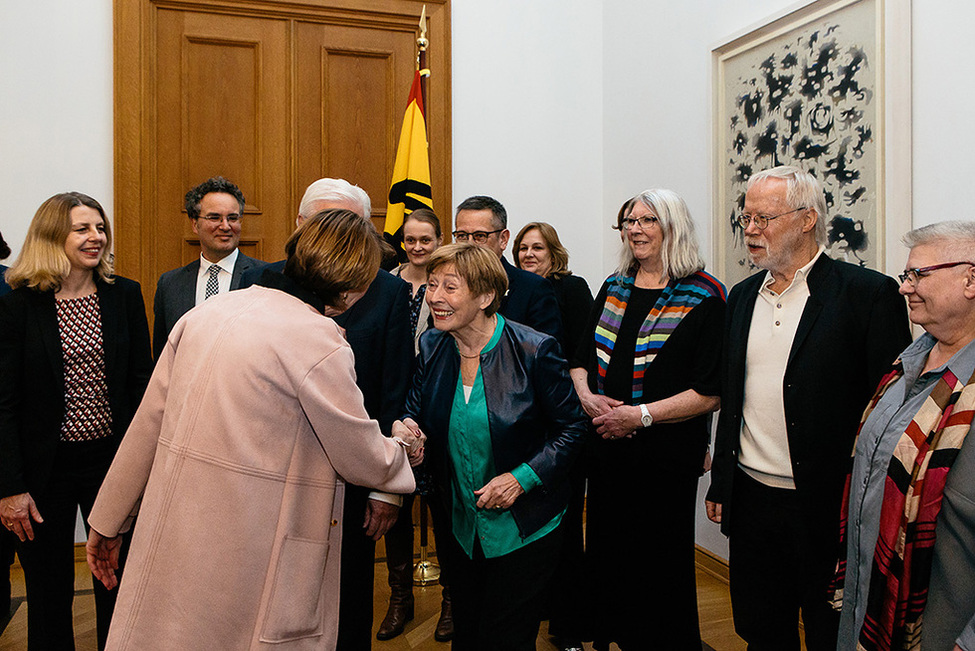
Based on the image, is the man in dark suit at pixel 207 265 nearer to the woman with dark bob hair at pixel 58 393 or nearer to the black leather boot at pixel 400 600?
the woman with dark bob hair at pixel 58 393

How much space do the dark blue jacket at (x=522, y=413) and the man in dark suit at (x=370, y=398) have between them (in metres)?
0.09

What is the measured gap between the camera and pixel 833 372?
213 centimetres

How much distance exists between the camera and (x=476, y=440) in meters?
2.18

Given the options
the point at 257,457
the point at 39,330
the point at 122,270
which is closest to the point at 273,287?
the point at 257,457

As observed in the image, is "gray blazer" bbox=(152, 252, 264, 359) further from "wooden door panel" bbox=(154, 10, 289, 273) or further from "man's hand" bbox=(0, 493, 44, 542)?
"wooden door panel" bbox=(154, 10, 289, 273)

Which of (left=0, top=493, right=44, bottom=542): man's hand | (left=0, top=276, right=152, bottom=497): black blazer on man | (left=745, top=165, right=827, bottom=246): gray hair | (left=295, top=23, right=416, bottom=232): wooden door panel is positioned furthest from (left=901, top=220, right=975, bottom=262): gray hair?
(left=295, top=23, right=416, bottom=232): wooden door panel

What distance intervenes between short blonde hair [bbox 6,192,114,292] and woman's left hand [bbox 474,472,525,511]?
57.2 inches

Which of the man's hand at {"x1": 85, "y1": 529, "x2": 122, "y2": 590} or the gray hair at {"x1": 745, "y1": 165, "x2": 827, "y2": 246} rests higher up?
the gray hair at {"x1": 745, "y1": 165, "x2": 827, "y2": 246}

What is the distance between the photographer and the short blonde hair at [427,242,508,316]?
2201mm

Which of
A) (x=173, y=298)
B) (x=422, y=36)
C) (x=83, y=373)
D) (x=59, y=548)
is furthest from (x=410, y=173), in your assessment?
(x=59, y=548)

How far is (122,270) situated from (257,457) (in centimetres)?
311

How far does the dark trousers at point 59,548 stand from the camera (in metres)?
2.45

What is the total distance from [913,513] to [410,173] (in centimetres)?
320

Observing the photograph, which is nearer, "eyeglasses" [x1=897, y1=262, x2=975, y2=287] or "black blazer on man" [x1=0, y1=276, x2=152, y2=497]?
"eyeglasses" [x1=897, y1=262, x2=975, y2=287]
